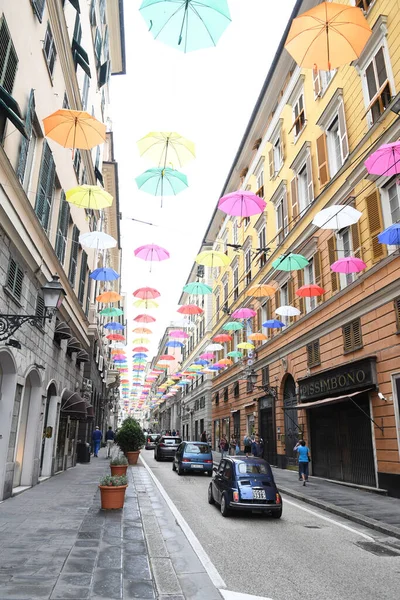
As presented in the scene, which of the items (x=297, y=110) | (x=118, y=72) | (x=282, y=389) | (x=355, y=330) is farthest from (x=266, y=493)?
(x=118, y=72)

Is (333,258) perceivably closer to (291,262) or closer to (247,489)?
(291,262)

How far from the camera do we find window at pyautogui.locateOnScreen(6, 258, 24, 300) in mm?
10867

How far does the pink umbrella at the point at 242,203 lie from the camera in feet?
43.4

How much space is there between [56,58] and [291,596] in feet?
52.0

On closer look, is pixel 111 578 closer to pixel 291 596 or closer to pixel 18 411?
pixel 291 596

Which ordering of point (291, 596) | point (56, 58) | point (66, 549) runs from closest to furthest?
point (291, 596) < point (66, 549) < point (56, 58)

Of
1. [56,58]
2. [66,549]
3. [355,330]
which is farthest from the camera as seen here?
[355,330]

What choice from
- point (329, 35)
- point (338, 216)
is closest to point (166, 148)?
point (329, 35)

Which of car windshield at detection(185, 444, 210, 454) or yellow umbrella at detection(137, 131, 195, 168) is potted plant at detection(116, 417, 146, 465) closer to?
car windshield at detection(185, 444, 210, 454)

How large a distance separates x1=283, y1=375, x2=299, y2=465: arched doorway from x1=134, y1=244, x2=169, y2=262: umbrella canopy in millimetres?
10847

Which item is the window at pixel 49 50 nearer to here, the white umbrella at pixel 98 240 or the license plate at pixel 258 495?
the white umbrella at pixel 98 240

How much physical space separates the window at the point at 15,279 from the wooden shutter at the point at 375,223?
1147cm

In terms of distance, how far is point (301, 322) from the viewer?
2192cm

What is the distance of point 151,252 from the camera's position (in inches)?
655
